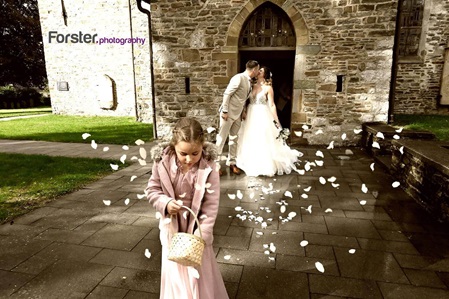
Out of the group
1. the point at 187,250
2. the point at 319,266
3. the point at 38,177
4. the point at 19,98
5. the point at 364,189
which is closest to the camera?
the point at 187,250

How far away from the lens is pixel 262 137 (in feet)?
18.2

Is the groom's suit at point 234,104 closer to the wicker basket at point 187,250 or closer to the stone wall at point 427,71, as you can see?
the wicker basket at point 187,250

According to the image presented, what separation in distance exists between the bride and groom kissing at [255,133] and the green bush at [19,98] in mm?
23690

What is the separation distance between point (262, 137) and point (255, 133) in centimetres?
16

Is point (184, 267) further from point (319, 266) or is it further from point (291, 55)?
point (291, 55)

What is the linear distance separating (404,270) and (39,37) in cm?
2899

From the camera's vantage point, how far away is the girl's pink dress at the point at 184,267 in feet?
5.62

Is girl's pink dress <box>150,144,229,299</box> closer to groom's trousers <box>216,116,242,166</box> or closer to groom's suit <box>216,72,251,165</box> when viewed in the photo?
groom's suit <box>216,72,251,165</box>

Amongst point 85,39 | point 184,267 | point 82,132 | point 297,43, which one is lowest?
point 82,132

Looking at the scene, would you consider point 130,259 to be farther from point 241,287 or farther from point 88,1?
point 88,1

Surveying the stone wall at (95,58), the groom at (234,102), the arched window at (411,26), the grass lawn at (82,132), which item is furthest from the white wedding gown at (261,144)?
the arched window at (411,26)

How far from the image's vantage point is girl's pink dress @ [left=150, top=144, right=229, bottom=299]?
1713 mm

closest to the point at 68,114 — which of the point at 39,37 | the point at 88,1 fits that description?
the point at 88,1

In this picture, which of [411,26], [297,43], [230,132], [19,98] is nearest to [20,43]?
[19,98]
